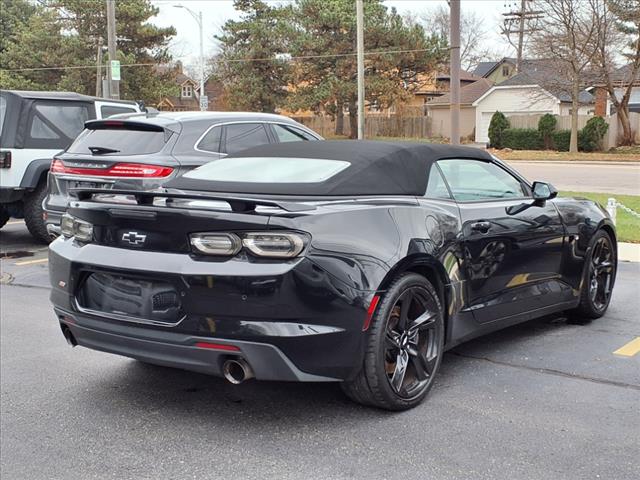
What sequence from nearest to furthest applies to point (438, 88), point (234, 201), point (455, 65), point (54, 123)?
point (234, 201)
point (54, 123)
point (455, 65)
point (438, 88)

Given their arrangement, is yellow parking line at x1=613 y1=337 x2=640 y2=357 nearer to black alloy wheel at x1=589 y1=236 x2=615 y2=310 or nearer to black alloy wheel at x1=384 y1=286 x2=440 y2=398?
black alloy wheel at x1=589 y1=236 x2=615 y2=310

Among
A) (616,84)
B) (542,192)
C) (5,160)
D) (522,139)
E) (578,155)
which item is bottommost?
(542,192)

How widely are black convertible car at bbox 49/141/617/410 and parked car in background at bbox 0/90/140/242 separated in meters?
5.77

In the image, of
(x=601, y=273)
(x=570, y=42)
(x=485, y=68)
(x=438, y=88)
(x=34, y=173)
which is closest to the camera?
(x=601, y=273)

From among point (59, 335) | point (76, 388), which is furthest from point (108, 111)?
point (76, 388)

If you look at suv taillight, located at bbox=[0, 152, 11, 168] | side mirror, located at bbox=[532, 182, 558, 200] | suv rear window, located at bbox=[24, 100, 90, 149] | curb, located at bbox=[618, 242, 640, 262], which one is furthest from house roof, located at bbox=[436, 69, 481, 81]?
side mirror, located at bbox=[532, 182, 558, 200]

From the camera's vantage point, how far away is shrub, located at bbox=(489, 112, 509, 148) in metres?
43.7

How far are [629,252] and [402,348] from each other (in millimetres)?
6349

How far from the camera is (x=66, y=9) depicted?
46906 mm

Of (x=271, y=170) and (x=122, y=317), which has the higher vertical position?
(x=271, y=170)

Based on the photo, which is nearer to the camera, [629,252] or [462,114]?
[629,252]

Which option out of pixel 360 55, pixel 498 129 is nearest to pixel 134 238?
pixel 360 55

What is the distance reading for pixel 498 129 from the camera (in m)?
43.7

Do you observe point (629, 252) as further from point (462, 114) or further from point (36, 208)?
point (462, 114)
